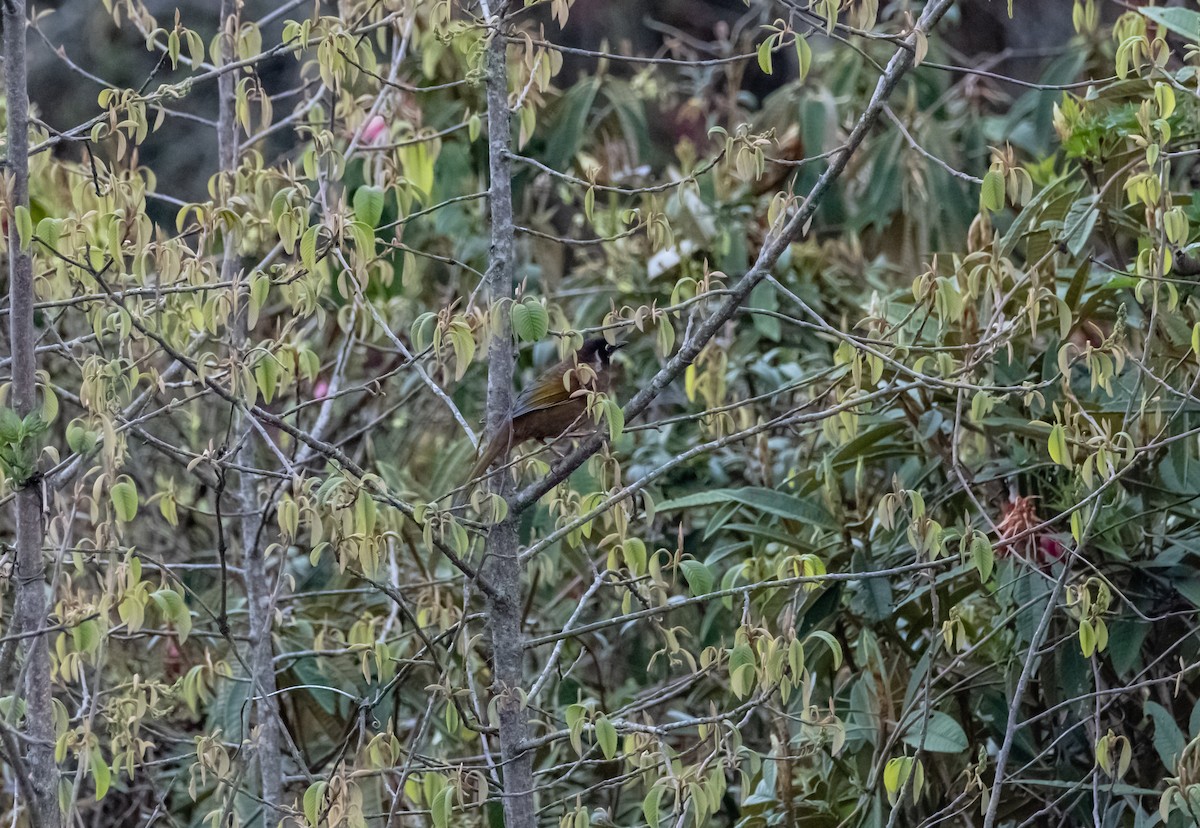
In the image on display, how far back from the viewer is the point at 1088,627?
257 cm

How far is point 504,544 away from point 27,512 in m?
0.90

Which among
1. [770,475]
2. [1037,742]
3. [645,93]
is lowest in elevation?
[1037,742]

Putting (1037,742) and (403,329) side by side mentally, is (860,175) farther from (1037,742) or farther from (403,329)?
(1037,742)

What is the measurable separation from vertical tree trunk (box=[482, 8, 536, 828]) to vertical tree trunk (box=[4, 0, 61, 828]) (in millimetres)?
847

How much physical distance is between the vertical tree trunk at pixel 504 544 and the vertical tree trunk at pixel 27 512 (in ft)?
Result: 2.78

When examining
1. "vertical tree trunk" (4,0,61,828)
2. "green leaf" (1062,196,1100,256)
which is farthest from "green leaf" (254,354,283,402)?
"green leaf" (1062,196,1100,256)

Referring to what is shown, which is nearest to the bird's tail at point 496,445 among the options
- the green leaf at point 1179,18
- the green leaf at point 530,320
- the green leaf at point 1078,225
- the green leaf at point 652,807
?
the green leaf at point 530,320

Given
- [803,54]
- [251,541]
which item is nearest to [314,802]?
[251,541]

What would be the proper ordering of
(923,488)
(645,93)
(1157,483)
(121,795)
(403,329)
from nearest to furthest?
(1157,483)
(923,488)
(121,795)
(403,329)
(645,93)

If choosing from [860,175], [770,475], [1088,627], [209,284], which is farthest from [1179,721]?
[860,175]

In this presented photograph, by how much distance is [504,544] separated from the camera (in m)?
2.67

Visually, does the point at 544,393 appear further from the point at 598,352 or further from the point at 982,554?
the point at 982,554

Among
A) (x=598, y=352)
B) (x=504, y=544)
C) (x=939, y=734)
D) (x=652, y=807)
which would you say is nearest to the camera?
(x=652, y=807)

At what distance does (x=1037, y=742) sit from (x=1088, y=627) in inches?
46.0
